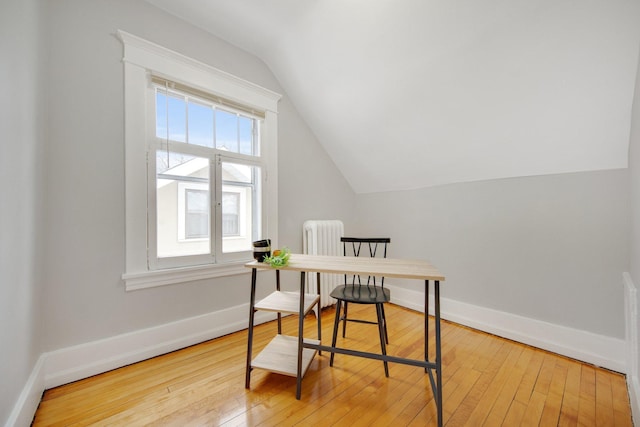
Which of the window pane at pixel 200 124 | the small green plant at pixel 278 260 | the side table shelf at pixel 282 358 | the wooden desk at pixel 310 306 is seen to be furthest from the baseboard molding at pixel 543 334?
the window pane at pixel 200 124

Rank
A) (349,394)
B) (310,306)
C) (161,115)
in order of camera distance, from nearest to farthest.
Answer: (349,394)
(310,306)
(161,115)

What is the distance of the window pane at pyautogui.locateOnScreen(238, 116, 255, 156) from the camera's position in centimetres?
248

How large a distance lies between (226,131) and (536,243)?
294 centimetres

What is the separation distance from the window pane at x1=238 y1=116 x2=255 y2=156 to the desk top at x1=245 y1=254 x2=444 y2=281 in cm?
134

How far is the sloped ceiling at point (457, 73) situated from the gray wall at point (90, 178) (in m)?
0.44

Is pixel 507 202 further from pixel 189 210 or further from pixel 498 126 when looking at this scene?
pixel 189 210

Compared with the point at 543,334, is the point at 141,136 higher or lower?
higher

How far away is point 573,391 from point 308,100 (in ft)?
10.3

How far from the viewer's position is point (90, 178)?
1.68 meters

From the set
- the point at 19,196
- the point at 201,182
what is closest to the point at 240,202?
the point at 201,182

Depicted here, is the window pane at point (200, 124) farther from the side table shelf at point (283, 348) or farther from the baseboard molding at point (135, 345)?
the baseboard molding at point (135, 345)

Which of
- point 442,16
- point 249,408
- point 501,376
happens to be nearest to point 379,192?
point 442,16

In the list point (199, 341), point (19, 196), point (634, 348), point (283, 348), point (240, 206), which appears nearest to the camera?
point (19, 196)

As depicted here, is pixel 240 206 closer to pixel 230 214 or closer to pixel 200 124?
pixel 230 214
